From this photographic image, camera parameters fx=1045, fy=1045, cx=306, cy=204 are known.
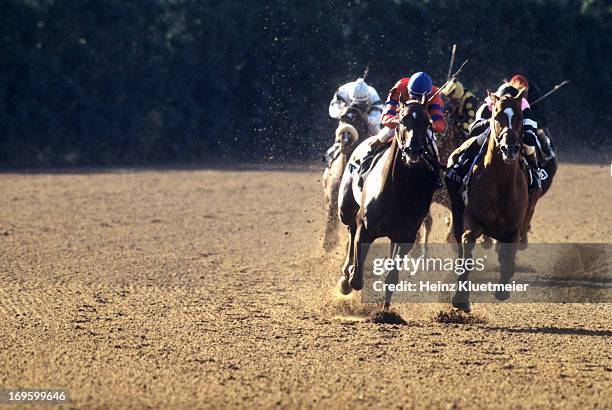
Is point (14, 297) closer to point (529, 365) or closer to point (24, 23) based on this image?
point (529, 365)

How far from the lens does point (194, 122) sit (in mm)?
26672

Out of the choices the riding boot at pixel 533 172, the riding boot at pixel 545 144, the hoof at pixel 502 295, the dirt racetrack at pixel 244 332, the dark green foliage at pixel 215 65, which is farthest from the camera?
the dark green foliage at pixel 215 65

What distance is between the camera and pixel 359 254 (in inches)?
342

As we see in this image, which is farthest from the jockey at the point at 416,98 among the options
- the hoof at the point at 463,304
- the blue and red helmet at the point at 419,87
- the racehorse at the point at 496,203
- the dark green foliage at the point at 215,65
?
the dark green foliage at the point at 215,65

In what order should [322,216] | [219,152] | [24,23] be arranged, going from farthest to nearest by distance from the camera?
[219,152]
[24,23]
[322,216]

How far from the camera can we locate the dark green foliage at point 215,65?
2531 centimetres

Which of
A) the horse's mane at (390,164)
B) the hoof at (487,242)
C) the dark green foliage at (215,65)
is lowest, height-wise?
the horse's mane at (390,164)

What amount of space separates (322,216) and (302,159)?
376 inches

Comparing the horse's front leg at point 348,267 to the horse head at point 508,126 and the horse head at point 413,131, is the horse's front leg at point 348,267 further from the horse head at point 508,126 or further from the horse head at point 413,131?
the horse head at point 508,126

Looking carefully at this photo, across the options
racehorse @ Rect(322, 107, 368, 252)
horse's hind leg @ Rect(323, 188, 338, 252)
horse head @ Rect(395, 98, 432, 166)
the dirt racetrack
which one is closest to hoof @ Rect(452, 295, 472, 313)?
the dirt racetrack

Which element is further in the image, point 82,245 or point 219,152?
point 219,152

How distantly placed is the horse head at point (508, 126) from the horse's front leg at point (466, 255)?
72 cm

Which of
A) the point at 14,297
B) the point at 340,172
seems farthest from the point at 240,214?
the point at 14,297

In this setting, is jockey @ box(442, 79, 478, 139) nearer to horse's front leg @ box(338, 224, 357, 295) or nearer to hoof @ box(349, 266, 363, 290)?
horse's front leg @ box(338, 224, 357, 295)
